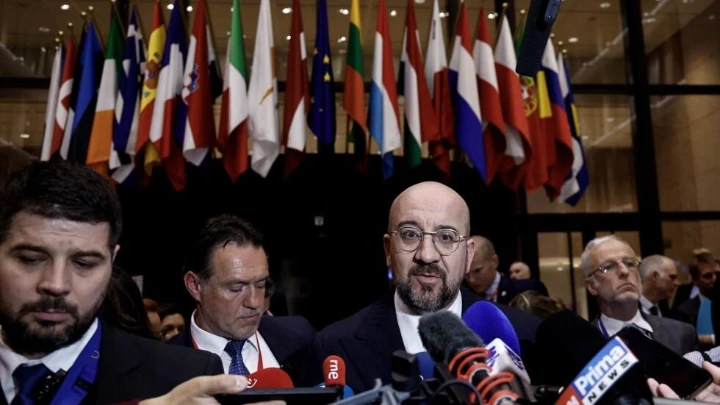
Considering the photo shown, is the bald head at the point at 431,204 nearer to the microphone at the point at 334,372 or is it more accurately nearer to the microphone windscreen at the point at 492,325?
the microphone windscreen at the point at 492,325

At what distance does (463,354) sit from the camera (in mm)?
1152

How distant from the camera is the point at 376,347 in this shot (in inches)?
95.5

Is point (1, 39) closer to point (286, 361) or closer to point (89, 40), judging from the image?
point (89, 40)

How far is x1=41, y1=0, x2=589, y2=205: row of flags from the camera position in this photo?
20.9ft

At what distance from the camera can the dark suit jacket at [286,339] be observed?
3047 millimetres

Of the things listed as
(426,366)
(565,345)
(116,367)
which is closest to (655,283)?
(426,366)

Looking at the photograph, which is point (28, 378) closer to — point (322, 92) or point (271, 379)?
point (271, 379)

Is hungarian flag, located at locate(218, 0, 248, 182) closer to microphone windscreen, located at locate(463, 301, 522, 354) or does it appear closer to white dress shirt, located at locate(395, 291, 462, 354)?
white dress shirt, located at locate(395, 291, 462, 354)

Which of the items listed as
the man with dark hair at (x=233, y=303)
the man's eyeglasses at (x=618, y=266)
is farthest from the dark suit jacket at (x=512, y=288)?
the man with dark hair at (x=233, y=303)

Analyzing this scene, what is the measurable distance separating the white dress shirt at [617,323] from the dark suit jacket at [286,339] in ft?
6.00

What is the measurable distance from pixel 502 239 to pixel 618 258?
4.01 m

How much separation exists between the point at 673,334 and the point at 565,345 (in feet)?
10.3

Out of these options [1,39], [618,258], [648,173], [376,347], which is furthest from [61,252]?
[648,173]

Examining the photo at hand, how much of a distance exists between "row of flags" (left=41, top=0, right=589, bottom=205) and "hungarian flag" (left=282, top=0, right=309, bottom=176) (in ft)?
0.04
